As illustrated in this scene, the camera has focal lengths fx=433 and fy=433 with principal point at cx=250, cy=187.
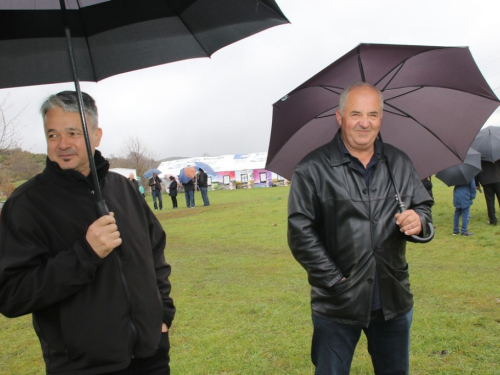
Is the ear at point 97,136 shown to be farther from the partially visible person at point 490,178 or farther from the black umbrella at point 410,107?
the partially visible person at point 490,178

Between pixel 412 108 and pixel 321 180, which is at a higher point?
pixel 412 108

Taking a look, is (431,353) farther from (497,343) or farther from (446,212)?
(446,212)

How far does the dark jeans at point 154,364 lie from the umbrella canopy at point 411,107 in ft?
5.10

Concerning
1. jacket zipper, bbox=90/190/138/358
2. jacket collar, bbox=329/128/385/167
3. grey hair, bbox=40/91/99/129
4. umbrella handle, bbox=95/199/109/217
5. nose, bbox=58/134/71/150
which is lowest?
jacket zipper, bbox=90/190/138/358

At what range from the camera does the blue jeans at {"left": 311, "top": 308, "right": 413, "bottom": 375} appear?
93.4 inches

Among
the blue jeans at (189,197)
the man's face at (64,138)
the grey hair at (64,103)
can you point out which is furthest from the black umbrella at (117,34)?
the blue jeans at (189,197)

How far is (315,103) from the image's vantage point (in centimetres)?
308

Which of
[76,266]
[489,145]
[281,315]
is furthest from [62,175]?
[489,145]

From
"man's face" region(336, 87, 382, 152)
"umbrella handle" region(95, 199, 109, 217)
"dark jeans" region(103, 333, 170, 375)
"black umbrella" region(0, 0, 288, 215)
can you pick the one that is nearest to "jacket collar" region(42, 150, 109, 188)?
"umbrella handle" region(95, 199, 109, 217)

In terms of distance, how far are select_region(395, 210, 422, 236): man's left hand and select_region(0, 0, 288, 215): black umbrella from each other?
128cm

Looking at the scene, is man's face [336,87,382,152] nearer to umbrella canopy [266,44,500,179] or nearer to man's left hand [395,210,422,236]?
umbrella canopy [266,44,500,179]

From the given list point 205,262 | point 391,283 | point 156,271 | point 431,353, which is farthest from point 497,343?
point 205,262

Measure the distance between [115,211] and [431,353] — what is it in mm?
3149

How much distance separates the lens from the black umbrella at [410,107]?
2.78 m
